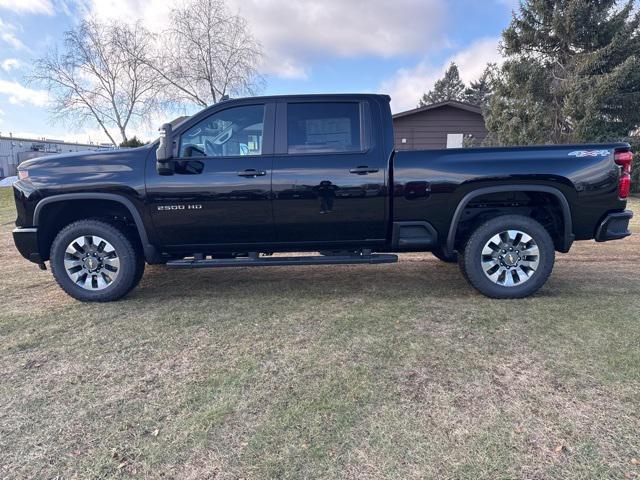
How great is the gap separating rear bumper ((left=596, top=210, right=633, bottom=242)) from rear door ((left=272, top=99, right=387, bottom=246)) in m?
2.14

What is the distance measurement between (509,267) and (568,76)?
1390cm

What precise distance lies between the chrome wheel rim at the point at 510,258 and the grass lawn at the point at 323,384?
265 millimetres

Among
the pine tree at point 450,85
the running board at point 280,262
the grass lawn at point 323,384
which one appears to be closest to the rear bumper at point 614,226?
the grass lawn at point 323,384

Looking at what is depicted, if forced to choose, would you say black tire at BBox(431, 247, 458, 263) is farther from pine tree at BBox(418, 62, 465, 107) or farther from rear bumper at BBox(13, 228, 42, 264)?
pine tree at BBox(418, 62, 465, 107)

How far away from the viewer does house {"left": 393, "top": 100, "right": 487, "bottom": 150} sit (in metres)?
18.2

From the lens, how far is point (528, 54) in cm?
1583

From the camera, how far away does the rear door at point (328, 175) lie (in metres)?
3.85

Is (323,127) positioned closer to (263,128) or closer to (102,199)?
(263,128)

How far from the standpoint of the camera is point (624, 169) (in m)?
3.79

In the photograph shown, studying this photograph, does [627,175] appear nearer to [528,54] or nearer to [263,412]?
[263,412]

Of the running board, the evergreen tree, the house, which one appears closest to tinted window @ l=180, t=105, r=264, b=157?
the running board

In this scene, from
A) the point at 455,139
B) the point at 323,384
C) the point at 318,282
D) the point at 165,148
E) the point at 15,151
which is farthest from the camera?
the point at 15,151

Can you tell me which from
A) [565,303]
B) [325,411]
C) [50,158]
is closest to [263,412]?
[325,411]

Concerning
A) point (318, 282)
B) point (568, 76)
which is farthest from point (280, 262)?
point (568, 76)
